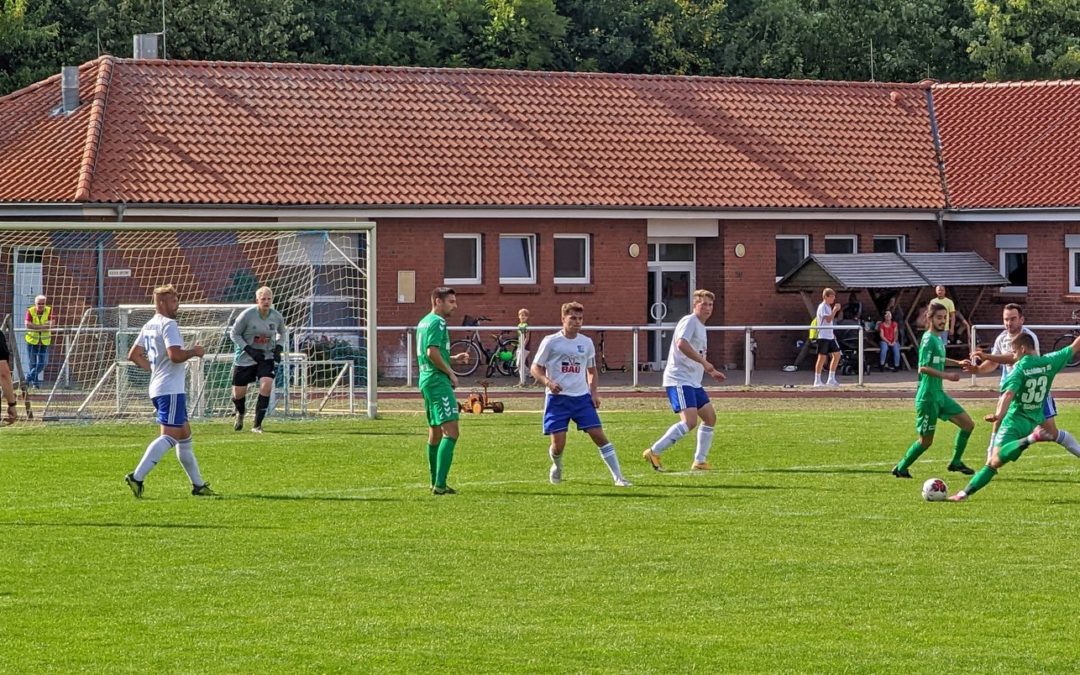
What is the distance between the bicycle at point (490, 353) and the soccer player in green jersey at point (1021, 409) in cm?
1837

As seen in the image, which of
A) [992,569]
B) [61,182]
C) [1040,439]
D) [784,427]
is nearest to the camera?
[992,569]

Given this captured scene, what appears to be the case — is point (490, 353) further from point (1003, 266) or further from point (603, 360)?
point (1003, 266)

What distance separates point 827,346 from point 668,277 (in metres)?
7.04

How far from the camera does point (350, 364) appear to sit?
2616 centimetres

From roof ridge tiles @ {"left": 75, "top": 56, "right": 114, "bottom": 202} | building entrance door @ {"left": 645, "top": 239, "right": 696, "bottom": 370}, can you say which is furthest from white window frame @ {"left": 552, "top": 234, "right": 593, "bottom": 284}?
roof ridge tiles @ {"left": 75, "top": 56, "right": 114, "bottom": 202}

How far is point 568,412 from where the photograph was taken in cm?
1639

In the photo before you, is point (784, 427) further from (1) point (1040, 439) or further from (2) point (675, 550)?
(2) point (675, 550)

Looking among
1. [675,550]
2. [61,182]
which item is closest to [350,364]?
[61,182]

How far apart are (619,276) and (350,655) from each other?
27379 mm

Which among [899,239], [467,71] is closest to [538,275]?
[467,71]

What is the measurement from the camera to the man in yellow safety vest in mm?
27922

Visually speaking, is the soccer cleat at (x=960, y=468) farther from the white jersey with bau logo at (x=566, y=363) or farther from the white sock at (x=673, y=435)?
the white jersey with bau logo at (x=566, y=363)

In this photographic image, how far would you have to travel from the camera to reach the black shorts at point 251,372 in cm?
2250

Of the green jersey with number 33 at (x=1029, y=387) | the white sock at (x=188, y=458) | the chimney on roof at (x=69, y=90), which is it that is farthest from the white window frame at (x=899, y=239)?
the white sock at (x=188, y=458)
